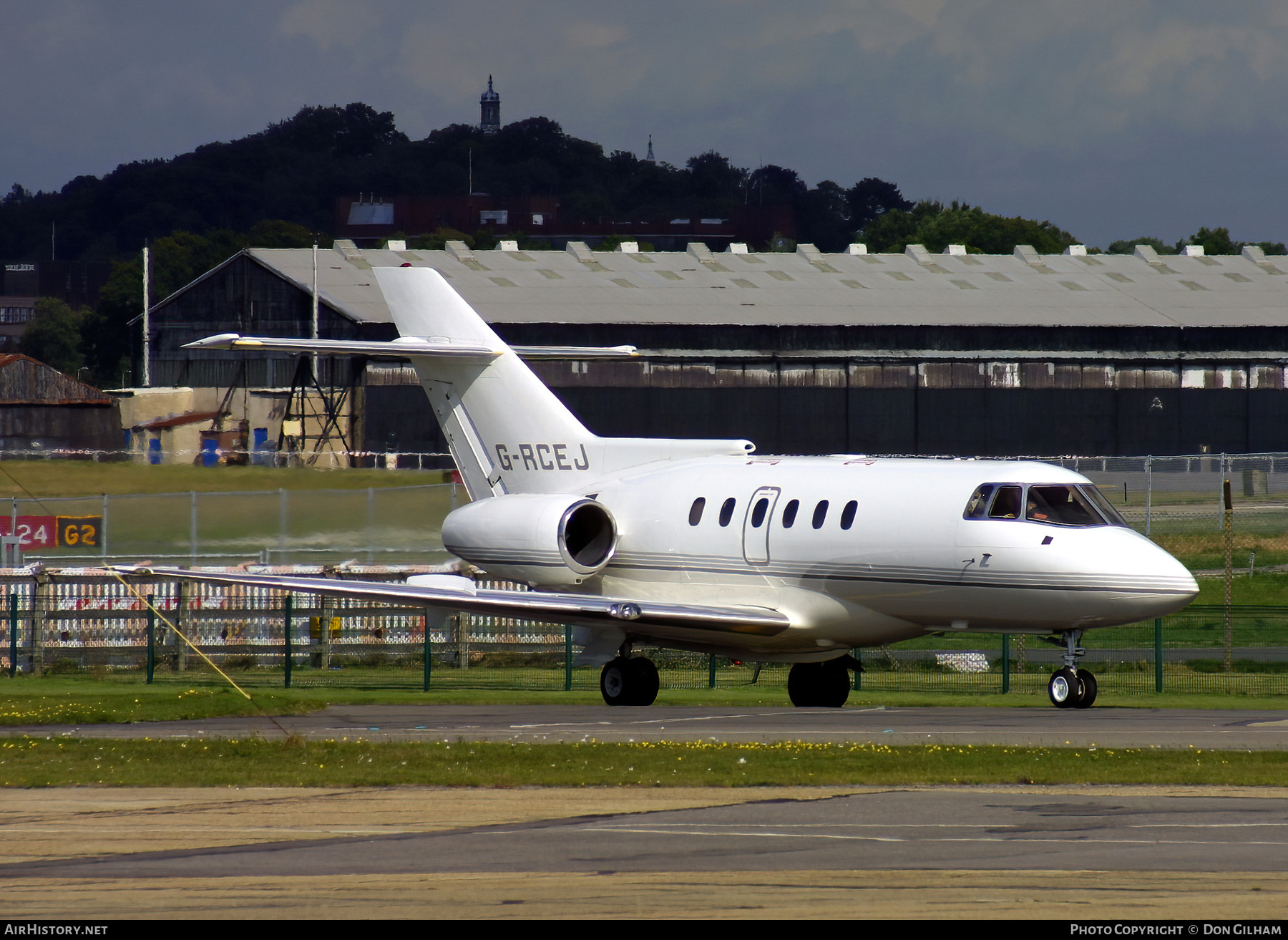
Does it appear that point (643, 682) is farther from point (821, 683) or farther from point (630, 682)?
point (821, 683)

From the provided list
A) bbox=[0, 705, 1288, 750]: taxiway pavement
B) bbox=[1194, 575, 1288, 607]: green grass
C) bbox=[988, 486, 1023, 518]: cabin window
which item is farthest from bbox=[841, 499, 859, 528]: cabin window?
bbox=[1194, 575, 1288, 607]: green grass

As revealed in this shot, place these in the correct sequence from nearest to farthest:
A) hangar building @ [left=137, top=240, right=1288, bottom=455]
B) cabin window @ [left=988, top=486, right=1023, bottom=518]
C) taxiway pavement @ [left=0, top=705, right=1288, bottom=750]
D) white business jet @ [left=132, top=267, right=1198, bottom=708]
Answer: taxiway pavement @ [left=0, top=705, right=1288, bottom=750] < white business jet @ [left=132, top=267, right=1198, bottom=708] < cabin window @ [left=988, top=486, right=1023, bottom=518] < hangar building @ [left=137, top=240, right=1288, bottom=455]

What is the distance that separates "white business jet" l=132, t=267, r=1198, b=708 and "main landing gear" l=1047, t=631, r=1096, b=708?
3 cm

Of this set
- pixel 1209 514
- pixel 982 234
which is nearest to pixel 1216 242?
pixel 982 234

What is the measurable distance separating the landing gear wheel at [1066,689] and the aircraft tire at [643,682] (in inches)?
226

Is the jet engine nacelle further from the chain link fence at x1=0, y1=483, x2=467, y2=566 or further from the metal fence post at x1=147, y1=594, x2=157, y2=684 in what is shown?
the chain link fence at x1=0, y1=483, x2=467, y2=566

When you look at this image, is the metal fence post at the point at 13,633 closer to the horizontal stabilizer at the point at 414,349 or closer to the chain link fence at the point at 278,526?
the horizontal stabilizer at the point at 414,349

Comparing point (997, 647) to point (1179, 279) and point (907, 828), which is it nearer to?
point (907, 828)

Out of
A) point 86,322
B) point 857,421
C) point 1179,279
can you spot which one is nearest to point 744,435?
point 857,421

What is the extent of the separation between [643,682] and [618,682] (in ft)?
1.20

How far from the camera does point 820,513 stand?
24.2 metres

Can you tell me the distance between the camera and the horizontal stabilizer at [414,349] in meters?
25.8

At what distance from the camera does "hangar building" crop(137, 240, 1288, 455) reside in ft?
259

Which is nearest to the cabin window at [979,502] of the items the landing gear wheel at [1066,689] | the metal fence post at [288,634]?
the landing gear wheel at [1066,689]
